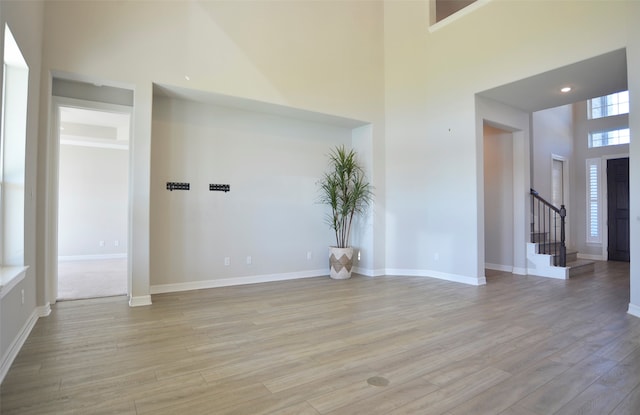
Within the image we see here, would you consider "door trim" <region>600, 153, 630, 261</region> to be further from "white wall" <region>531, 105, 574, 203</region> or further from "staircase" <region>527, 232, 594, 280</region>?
"staircase" <region>527, 232, 594, 280</region>

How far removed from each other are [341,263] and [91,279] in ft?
13.6

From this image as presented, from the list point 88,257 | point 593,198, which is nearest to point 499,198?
point 593,198

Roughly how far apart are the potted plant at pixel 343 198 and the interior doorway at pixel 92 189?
15.9 feet

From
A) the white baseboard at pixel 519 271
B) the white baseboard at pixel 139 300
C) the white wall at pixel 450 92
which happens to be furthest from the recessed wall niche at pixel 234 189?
the white baseboard at pixel 519 271

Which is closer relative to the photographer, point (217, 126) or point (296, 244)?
point (217, 126)

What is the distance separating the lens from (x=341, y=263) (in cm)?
576

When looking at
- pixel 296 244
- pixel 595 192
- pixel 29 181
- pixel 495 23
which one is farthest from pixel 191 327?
pixel 595 192

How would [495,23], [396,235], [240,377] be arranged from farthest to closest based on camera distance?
1. [396,235]
2. [495,23]
3. [240,377]

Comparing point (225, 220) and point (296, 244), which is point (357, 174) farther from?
point (225, 220)

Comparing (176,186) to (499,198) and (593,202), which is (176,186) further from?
(593,202)

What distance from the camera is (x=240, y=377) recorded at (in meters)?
2.33

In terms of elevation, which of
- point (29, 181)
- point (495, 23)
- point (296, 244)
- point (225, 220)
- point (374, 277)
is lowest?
point (374, 277)

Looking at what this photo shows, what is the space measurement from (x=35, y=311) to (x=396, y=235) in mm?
5035

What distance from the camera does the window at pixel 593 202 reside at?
8.05 meters
